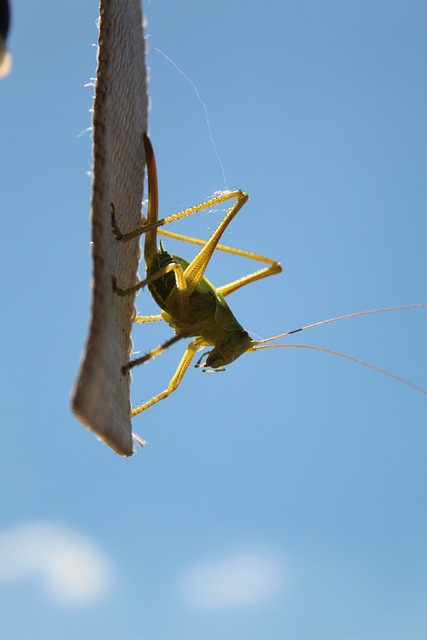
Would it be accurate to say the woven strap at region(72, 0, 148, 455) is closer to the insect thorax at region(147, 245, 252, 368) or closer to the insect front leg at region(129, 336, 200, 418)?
the insect thorax at region(147, 245, 252, 368)

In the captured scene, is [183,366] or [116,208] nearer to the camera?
[116,208]

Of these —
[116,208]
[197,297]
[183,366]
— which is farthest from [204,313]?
[116,208]

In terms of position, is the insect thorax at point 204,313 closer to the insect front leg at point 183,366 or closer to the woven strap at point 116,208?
the insect front leg at point 183,366

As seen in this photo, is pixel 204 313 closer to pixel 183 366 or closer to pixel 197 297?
pixel 197 297

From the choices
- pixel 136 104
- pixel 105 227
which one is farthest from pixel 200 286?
pixel 105 227

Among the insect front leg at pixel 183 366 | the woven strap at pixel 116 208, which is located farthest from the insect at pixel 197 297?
the woven strap at pixel 116 208

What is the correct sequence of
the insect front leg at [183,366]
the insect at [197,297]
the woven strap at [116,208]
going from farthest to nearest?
the insect front leg at [183,366], the insect at [197,297], the woven strap at [116,208]

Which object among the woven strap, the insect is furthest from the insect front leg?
the woven strap

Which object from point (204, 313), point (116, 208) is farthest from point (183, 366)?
point (116, 208)
